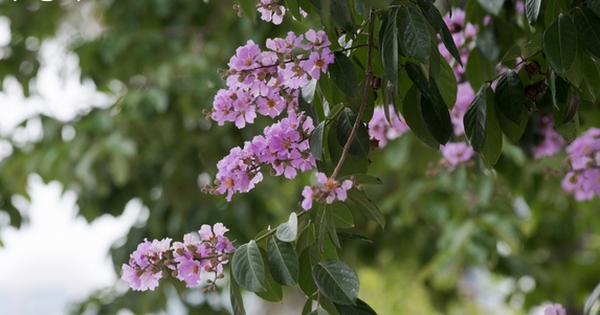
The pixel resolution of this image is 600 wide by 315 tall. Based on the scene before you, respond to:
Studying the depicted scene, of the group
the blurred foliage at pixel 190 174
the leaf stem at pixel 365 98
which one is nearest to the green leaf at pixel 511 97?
the leaf stem at pixel 365 98

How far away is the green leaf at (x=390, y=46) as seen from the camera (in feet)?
2.10

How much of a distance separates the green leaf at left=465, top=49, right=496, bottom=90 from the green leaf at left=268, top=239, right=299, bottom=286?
0.60m

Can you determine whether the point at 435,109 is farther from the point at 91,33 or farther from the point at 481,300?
the point at 481,300

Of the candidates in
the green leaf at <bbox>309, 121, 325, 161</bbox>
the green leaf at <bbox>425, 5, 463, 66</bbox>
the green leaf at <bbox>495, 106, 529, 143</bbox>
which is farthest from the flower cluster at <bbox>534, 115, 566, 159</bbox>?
the green leaf at <bbox>309, 121, 325, 161</bbox>

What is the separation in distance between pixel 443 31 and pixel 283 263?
294 mm

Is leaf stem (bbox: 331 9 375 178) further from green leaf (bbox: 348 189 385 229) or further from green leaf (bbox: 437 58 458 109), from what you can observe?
green leaf (bbox: 437 58 458 109)

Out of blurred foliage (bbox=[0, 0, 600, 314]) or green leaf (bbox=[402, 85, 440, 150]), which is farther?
blurred foliage (bbox=[0, 0, 600, 314])

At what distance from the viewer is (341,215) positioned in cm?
65

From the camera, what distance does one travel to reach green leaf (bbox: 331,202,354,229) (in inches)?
25.5

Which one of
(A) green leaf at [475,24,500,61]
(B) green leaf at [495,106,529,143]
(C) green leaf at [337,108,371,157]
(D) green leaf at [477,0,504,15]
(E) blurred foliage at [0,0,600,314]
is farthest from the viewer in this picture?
(E) blurred foliage at [0,0,600,314]

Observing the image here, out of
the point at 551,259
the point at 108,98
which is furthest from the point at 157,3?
the point at 551,259

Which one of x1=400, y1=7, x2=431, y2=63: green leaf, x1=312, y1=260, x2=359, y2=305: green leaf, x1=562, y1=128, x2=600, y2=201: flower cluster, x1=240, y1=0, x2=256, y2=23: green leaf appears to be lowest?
x1=562, y1=128, x2=600, y2=201: flower cluster

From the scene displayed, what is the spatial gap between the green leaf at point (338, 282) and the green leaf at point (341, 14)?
21cm

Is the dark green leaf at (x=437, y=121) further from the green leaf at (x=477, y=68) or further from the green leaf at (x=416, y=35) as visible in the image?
the green leaf at (x=477, y=68)
